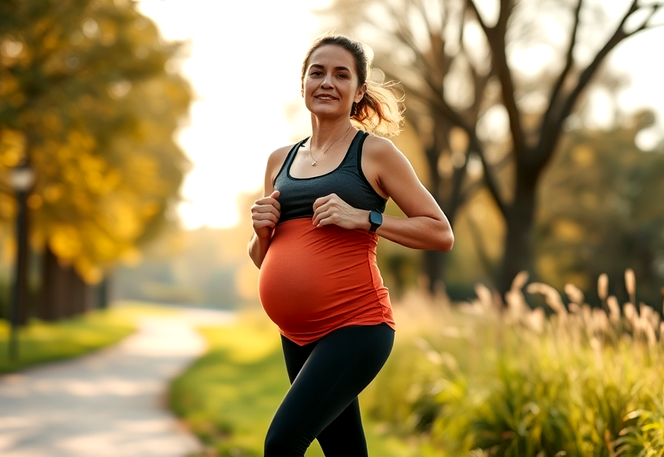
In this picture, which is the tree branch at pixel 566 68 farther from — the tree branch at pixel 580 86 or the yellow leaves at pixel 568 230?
the yellow leaves at pixel 568 230

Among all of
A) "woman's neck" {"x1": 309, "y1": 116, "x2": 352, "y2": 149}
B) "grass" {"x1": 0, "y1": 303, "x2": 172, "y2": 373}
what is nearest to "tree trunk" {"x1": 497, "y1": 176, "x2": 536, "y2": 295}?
"grass" {"x1": 0, "y1": 303, "x2": 172, "y2": 373}

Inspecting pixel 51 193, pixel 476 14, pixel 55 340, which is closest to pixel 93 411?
pixel 476 14

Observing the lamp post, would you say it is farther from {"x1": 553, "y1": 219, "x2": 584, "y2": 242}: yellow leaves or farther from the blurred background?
{"x1": 553, "y1": 219, "x2": 584, "y2": 242}: yellow leaves

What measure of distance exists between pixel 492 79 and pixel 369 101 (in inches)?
619

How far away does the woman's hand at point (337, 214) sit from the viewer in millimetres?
3035

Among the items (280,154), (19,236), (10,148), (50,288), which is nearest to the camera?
(280,154)

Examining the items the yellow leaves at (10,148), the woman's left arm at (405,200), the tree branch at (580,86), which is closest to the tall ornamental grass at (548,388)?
the woman's left arm at (405,200)

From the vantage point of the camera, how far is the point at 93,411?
10.2 meters

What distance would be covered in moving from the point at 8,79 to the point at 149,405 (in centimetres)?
745

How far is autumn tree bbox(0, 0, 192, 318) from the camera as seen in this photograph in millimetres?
14594

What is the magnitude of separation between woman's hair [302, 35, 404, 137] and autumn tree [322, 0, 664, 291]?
6.48 meters

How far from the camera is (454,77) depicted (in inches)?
774

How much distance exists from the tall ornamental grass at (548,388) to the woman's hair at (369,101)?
213cm

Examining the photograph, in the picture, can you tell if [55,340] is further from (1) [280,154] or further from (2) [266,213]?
(2) [266,213]
